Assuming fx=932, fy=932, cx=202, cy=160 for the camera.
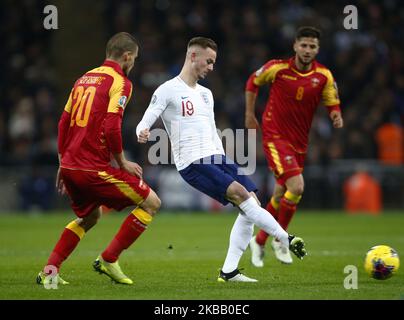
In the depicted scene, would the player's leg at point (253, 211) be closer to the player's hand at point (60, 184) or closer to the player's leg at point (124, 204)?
the player's leg at point (124, 204)

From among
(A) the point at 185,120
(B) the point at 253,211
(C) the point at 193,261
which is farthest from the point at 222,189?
(C) the point at 193,261

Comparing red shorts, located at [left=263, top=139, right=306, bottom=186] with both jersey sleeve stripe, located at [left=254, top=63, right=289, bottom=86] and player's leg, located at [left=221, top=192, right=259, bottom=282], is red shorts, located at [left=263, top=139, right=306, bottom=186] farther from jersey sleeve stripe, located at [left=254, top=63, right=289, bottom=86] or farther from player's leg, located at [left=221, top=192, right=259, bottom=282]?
player's leg, located at [left=221, top=192, right=259, bottom=282]

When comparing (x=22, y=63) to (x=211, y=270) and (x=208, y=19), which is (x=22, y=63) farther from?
(x=211, y=270)

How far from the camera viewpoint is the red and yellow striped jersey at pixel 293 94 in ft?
36.4

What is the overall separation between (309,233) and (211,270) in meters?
5.71

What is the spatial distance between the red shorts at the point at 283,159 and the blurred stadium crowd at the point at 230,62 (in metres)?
9.28

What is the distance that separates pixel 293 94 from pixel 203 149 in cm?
266

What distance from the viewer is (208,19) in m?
23.9

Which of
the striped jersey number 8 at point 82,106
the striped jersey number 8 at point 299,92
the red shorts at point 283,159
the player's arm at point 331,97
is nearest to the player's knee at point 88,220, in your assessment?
the striped jersey number 8 at point 82,106

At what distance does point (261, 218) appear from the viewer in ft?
28.2

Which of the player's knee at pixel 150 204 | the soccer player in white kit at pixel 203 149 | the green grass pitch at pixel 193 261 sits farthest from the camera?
the soccer player in white kit at pixel 203 149

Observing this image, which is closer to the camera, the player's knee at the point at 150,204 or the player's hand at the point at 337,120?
the player's knee at the point at 150,204

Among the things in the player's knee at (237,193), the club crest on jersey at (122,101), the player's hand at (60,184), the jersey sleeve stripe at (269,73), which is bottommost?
the player's knee at (237,193)
